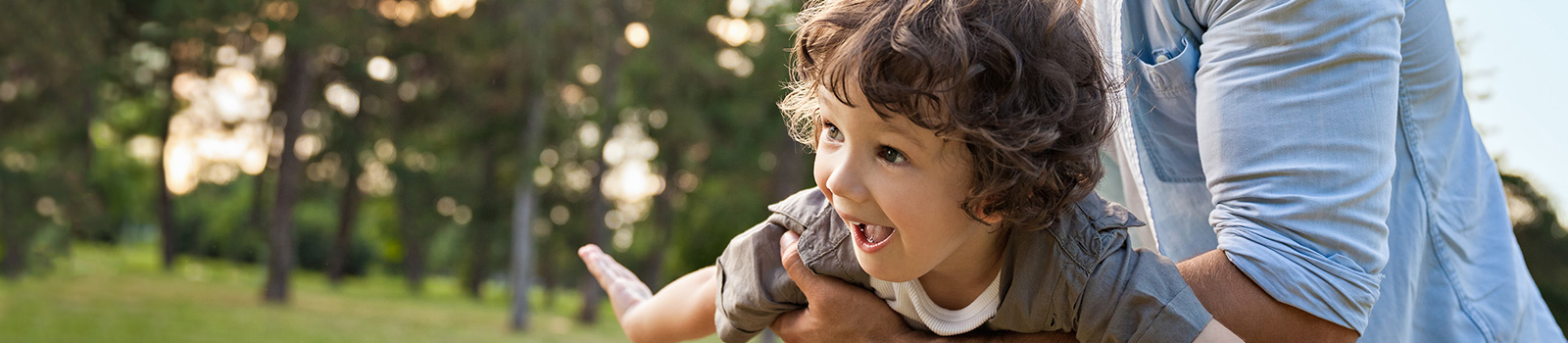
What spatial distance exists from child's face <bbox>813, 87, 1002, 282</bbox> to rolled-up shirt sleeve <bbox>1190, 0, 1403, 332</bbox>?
22 cm

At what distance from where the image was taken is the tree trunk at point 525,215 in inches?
567

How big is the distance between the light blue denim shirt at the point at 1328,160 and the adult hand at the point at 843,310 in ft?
0.97

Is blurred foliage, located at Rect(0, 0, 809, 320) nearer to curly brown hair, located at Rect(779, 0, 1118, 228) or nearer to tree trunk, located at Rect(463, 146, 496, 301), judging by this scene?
tree trunk, located at Rect(463, 146, 496, 301)

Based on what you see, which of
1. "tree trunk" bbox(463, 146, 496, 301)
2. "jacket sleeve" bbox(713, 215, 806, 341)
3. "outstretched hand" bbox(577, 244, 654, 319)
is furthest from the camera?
"tree trunk" bbox(463, 146, 496, 301)

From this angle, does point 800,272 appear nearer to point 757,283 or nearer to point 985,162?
point 757,283

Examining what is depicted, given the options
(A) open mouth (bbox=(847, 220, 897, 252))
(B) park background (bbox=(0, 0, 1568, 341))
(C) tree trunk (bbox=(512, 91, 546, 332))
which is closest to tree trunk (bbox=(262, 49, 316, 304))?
(B) park background (bbox=(0, 0, 1568, 341))

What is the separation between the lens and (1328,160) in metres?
0.86

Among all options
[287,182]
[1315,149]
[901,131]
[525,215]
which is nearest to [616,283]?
[901,131]

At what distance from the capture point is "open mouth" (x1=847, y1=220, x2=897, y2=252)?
928 mm

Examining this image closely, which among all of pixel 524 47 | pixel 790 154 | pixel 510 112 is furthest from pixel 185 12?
pixel 790 154

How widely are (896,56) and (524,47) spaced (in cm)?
1283

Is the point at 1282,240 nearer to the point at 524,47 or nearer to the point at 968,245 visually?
the point at 968,245

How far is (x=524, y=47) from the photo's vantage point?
13164 millimetres

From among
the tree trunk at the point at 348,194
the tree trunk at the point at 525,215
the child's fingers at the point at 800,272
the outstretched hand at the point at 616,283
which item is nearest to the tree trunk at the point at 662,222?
the tree trunk at the point at 525,215
